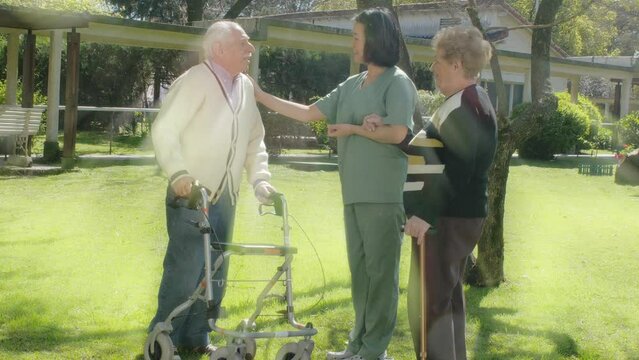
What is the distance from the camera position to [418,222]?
198 inches

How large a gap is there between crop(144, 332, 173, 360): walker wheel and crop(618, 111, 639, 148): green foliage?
29.3 metres

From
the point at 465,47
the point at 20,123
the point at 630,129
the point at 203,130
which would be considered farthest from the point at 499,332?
the point at 630,129

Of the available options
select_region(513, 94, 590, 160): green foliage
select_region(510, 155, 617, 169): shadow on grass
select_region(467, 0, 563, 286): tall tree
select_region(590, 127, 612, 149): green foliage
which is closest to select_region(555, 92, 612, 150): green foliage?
Answer: select_region(590, 127, 612, 149): green foliage

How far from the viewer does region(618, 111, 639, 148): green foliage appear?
3303 cm

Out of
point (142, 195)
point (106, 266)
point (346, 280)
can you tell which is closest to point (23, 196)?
point (142, 195)

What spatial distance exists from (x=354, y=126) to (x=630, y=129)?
97.5 feet

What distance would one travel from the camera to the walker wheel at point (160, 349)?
539 centimetres

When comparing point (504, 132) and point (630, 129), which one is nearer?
point (504, 132)

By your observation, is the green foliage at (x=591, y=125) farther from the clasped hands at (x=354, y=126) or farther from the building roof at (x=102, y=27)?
the clasped hands at (x=354, y=126)

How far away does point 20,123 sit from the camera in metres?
19.9

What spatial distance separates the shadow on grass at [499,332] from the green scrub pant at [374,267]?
40.3 inches

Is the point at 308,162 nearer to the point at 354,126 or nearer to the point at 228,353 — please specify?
the point at 354,126

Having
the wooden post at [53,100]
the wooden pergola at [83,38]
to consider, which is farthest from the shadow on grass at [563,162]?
the wooden post at [53,100]

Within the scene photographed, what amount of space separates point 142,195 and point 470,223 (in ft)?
36.3
